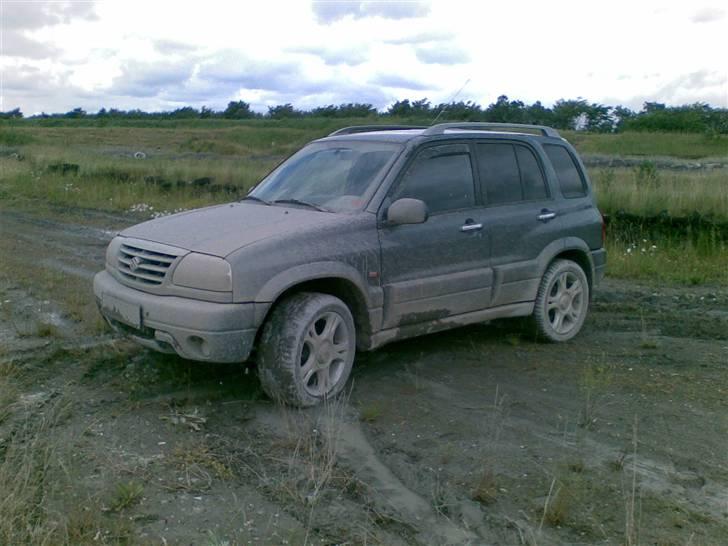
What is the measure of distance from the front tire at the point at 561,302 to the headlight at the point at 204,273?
125 inches

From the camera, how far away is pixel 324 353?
566 centimetres

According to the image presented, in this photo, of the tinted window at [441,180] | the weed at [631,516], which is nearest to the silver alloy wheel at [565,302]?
the tinted window at [441,180]

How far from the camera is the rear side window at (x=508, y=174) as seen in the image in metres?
6.94

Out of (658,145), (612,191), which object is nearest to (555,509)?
(612,191)

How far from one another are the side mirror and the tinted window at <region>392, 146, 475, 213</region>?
21cm

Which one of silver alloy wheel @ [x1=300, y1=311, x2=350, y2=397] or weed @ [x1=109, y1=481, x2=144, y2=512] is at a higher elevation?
silver alloy wheel @ [x1=300, y1=311, x2=350, y2=397]

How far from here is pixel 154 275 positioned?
5.52 meters

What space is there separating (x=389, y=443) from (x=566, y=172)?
3.73m

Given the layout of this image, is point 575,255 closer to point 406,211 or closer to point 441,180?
point 441,180

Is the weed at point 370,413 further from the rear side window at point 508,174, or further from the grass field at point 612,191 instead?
the grass field at point 612,191

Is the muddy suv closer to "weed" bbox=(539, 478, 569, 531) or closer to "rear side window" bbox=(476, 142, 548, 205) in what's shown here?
"rear side window" bbox=(476, 142, 548, 205)

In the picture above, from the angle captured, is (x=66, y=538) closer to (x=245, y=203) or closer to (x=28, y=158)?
(x=245, y=203)

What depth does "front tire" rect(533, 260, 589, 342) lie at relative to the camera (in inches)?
289

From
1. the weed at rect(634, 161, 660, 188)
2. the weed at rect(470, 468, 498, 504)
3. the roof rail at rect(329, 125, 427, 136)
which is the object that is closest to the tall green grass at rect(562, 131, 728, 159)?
the weed at rect(634, 161, 660, 188)
